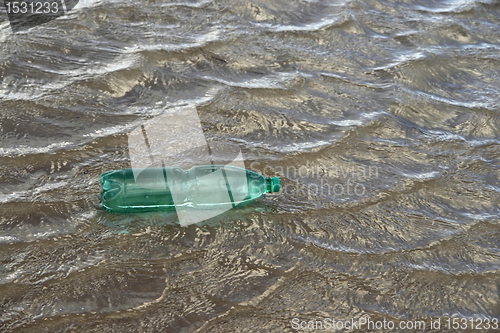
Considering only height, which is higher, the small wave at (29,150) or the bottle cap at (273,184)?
the small wave at (29,150)

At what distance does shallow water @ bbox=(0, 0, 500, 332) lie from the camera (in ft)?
3.76

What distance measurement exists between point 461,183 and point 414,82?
0.72 meters

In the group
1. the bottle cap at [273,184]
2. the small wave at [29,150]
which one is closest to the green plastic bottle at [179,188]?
the bottle cap at [273,184]

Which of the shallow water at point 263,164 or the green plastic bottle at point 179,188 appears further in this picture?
the green plastic bottle at point 179,188

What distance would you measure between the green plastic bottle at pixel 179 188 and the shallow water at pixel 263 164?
1.6 inches

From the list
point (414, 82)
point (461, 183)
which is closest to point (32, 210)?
point (461, 183)

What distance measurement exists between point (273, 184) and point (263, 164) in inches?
8.0

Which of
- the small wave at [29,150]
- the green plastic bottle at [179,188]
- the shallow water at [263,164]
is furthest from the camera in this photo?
the small wave at [29,150]

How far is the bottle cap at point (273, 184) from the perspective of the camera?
4.62ft

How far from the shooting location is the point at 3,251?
1205 millimetres

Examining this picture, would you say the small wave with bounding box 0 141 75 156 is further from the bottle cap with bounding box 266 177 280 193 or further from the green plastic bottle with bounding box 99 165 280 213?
the bottle cap with bounding box 266 177 280 193

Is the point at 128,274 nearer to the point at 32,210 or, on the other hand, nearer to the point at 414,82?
the point at 32,210

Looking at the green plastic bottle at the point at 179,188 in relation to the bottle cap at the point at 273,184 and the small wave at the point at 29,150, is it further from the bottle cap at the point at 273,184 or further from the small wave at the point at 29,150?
the small wave at the point at 29,150

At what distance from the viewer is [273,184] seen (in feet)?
4.63
